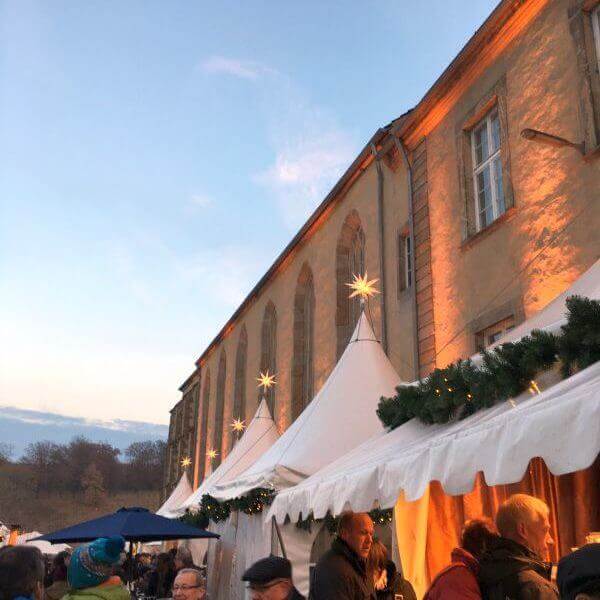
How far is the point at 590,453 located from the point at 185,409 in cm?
3943

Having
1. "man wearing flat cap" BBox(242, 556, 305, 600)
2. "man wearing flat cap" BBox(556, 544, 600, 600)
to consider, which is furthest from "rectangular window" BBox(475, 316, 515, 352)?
"man wearing flat cap" BBox(556, 544, 600, 600)

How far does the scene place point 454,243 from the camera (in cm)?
1095

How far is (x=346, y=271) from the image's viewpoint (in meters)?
16.9

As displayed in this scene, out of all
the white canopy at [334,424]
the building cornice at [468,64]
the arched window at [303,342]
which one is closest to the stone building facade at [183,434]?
the arched window at [303,342]

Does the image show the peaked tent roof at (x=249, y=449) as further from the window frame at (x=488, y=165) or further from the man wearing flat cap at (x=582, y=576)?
the man wearing flat cap at (x=582, y=576)

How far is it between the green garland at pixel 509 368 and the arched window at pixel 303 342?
14.1 meters

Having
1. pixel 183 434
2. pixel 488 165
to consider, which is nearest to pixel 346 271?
pixel 488 165

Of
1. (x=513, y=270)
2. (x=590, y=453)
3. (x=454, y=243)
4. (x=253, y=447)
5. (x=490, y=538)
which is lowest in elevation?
(x=490, y=538)

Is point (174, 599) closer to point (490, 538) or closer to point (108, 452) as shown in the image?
point (490, 538)

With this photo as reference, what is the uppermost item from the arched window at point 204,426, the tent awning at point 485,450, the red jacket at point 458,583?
the arched window at point 204,426

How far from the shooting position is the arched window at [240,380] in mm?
26438

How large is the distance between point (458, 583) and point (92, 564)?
69.4 inches

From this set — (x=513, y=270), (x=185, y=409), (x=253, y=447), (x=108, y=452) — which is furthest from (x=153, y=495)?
→ (x=513, y=270)

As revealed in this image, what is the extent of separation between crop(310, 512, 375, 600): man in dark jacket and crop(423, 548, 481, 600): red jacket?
2.95 feet
